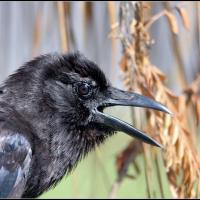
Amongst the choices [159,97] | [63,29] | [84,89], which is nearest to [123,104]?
[84,89]

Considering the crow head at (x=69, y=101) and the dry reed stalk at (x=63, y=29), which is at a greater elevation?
the dry reed stalk at (x=63, y=29)

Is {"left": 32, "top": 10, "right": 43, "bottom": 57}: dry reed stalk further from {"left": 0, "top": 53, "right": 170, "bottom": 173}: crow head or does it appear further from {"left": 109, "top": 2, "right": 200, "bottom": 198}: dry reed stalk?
{"left": 109, "top": 2, "right": 200, "bottom": 198}: dry reed stalk

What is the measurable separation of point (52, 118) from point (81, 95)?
308mm

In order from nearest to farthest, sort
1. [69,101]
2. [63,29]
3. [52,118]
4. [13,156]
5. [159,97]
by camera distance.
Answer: [13,156], [52,118], [69,101], [63,29], [159,97]

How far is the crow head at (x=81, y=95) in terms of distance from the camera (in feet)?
25.9

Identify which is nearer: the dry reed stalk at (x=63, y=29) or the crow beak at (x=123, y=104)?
the crow beak at (x=123, y=104)

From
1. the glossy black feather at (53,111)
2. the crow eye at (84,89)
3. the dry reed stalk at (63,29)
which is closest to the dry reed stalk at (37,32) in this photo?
the dry reed stalk at (63,29)

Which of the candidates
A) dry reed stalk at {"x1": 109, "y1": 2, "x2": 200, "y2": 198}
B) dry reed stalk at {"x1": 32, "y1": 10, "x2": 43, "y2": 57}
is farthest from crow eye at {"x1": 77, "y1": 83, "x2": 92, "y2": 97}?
dry reed stalk at {"x1": 32, "y1": 10, "x2": 43, "y2": 57}

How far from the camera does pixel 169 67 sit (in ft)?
27.9

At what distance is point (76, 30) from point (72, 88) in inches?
22.4

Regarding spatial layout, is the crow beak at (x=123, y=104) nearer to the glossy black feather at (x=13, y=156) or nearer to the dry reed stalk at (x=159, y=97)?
the dry reed stalk at (x=159, y=97)

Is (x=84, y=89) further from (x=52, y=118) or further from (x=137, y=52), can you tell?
(x=137, y=52)

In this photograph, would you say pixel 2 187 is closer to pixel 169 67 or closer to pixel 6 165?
A: pixel 6 165

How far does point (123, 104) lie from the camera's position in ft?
25.8
